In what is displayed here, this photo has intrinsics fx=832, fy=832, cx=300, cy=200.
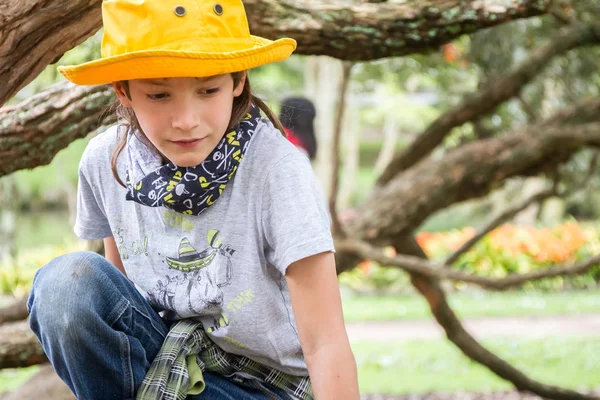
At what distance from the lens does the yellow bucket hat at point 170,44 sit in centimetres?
157

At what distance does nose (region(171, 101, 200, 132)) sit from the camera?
1.64 meters

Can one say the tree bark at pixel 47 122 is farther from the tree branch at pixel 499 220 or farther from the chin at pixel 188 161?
the tree branch at pixel 499 220

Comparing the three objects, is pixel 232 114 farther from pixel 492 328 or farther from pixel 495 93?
pixel 492 328

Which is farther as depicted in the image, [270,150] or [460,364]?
[460,364]

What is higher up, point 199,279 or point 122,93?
point 122,93

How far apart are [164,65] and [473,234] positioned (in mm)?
6508

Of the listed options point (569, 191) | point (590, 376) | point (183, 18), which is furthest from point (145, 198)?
point (590, 376)

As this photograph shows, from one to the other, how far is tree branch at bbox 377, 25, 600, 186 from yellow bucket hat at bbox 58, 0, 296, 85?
2.61 m

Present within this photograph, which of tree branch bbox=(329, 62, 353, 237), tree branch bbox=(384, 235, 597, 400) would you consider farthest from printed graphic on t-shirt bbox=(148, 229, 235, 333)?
tree branch bbox=(384, 235, 597, 400)

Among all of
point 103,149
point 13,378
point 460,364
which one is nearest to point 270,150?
point 103,149

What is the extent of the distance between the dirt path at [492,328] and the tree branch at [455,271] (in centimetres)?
366

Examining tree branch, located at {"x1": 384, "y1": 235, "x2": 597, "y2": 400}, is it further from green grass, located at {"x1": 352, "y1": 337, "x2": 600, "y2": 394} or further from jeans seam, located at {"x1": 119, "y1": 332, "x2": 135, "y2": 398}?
jeans seam, located at {"x1": 119, "y1": 332, "x2": 135, "y2": 398}

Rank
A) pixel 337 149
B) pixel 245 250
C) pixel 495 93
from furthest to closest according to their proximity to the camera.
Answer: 1. pixel 337 149
2. pixel 495 93
3. pixel 245 250

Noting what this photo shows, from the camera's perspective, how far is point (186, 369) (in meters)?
1.80
